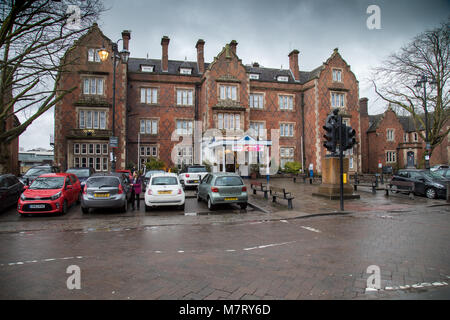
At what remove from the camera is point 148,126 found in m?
30.8

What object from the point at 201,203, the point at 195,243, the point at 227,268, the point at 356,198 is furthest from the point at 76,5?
the point at 356,198

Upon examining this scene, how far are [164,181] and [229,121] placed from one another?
1936 centimetres

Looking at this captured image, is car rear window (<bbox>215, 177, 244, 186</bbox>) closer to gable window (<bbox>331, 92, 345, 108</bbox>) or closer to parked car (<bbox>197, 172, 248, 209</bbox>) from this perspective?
parked car (<bbox>197, 172, 248, 209</bbox>)

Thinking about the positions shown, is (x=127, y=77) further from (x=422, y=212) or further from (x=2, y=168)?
(x=422, y=212)

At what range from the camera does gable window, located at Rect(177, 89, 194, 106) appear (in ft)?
104

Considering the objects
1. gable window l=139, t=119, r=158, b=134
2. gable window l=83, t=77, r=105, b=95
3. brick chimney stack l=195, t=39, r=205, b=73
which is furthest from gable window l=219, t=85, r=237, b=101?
gable window l=83, t=77, r=105, b=95

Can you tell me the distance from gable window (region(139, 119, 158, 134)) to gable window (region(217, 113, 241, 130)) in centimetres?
722

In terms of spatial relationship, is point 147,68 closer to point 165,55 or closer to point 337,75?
point 165,55

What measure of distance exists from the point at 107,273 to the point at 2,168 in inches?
834

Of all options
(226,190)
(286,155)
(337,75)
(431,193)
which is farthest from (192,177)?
(337,75)

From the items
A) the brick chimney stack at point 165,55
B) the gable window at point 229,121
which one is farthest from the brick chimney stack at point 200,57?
the gable window at point 229,121

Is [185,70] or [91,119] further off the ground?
[185,70]

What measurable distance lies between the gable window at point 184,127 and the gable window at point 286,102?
11716 mm

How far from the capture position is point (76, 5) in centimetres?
1277
